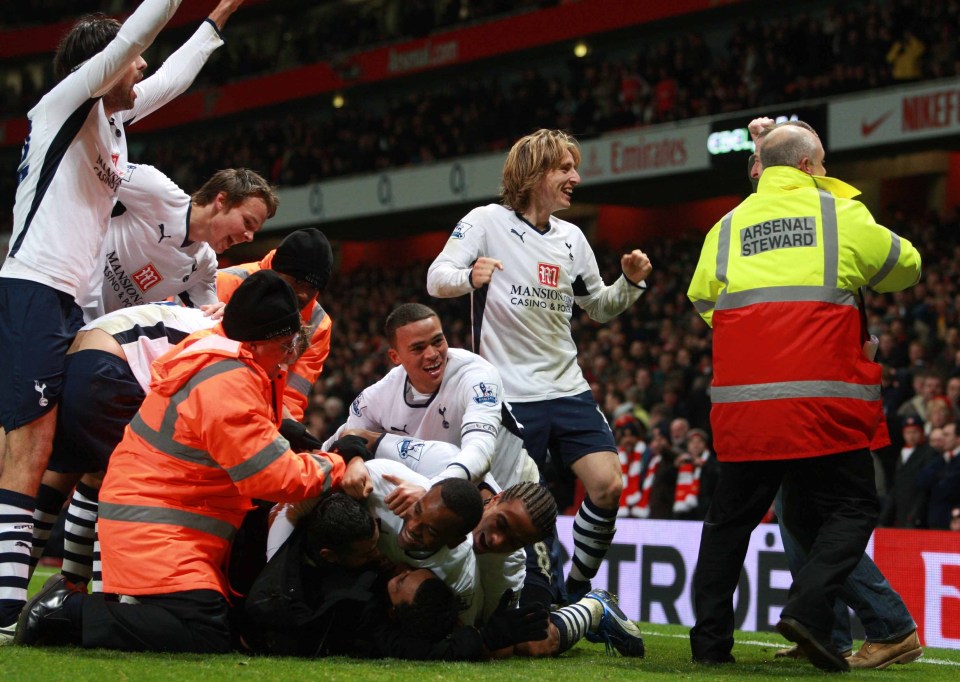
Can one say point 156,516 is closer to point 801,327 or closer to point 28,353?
point 28,353

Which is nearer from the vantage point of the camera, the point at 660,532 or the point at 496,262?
the point at 496,262

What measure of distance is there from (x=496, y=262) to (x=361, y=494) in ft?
4.76

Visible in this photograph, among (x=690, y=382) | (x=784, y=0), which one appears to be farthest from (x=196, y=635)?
(x=784, y=0)

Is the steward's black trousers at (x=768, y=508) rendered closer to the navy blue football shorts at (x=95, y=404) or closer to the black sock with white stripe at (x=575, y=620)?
the black sock with white stripe at (x=575, y=620)

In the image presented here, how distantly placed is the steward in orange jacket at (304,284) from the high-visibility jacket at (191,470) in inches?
27.4

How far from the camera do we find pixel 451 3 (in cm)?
3016

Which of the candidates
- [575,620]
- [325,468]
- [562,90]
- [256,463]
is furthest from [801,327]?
[562,90]

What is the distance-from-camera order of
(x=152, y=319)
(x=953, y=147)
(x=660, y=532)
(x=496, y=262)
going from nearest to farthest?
(x=152, y=319), (x=496, y=262), (x=660, y=532), (x=953, y=147)

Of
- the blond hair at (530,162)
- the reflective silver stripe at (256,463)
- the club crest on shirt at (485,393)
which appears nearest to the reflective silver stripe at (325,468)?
the reflective silver stripe at (256,463)

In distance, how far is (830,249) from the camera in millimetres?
4727

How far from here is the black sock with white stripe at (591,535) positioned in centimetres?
596

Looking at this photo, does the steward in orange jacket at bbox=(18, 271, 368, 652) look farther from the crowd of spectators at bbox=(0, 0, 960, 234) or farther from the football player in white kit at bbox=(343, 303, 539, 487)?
the crowd of spectators at bbox=(0, 0, 960, 234)

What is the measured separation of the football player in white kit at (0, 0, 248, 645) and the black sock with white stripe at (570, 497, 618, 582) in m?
2.60

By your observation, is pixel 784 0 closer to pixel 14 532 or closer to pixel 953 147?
pixel 953 147
